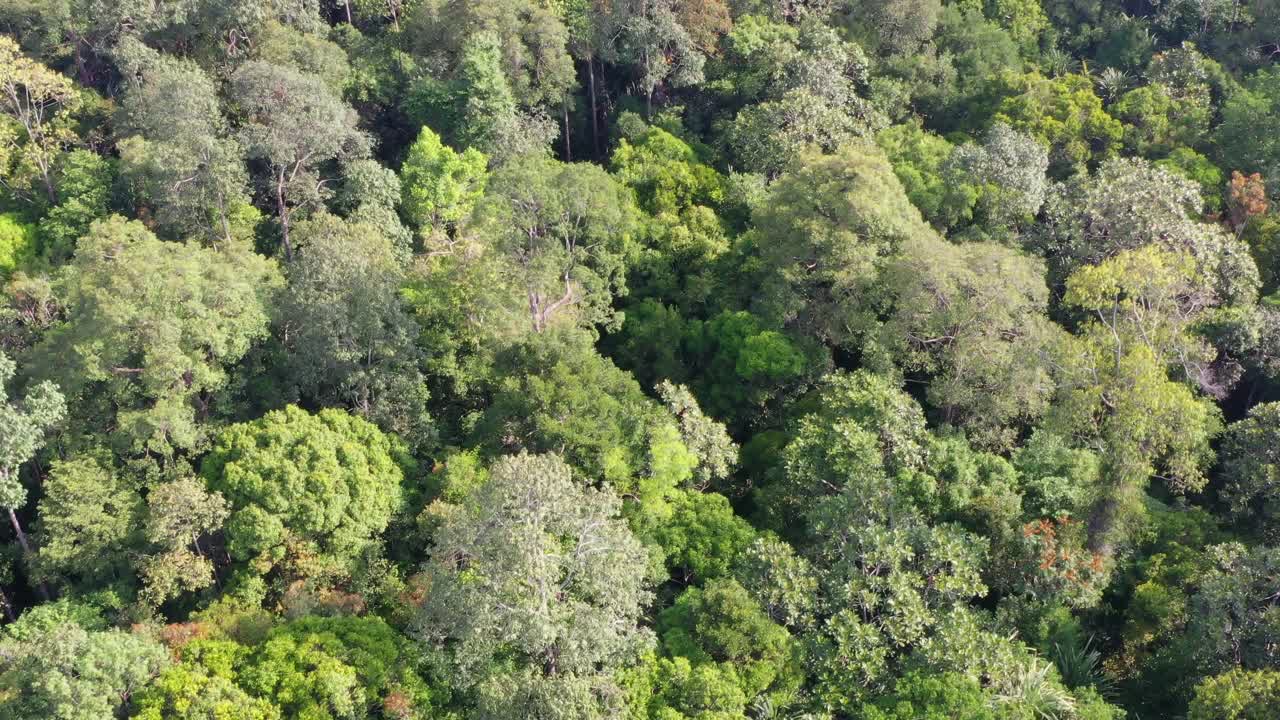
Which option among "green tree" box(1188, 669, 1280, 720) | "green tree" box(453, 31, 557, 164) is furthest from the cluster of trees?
"green tree" box(453, 31, 557, 164)

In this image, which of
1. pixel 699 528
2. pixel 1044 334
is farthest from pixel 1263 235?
pixel 699 528

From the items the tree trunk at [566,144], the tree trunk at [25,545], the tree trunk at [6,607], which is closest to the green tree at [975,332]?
the tree trunk at [566,144]

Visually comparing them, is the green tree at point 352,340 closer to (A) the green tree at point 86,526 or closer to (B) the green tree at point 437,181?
(A) the green tree at point 86,526

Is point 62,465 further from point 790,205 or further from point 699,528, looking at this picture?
point 790,205

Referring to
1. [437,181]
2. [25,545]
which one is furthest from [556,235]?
[25,545]

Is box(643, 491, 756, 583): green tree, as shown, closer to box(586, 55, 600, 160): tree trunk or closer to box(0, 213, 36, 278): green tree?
box(586, 55, 600, 160): tree trunk
